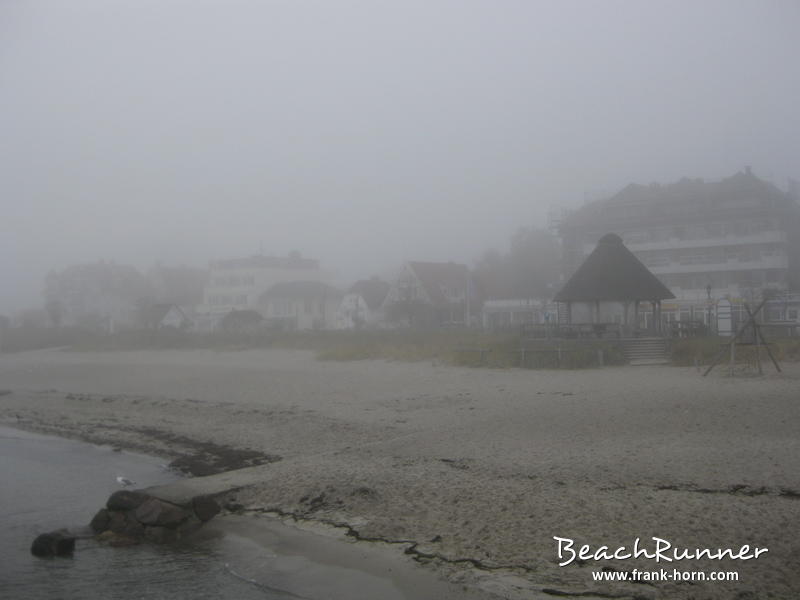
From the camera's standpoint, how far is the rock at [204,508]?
11.4 m

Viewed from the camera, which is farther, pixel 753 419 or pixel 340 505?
pixel 753 419

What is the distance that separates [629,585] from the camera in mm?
7508

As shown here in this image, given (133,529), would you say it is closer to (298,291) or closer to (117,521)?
(117,521)

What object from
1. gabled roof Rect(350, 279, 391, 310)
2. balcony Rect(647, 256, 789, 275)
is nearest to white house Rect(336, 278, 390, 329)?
gabled roof Rect(350, 279, 391, 310)

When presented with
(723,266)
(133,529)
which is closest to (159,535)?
(133,529)

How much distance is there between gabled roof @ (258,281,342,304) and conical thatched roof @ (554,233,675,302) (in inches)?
1639

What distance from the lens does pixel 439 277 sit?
68188 millimetres

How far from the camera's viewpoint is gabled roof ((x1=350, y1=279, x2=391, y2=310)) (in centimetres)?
6988

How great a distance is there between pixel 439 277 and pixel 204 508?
188 feet

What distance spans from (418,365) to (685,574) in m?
24.7

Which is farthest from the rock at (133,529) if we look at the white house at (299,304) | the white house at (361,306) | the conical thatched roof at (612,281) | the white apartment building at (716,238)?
the white house at (299,304)

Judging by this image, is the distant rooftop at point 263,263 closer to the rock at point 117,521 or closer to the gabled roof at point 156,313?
the gabled roof at point 156,313

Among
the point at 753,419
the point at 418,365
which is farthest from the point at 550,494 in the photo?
the point at 418,365

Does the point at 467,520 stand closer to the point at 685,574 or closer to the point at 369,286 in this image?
the point at 685,574
